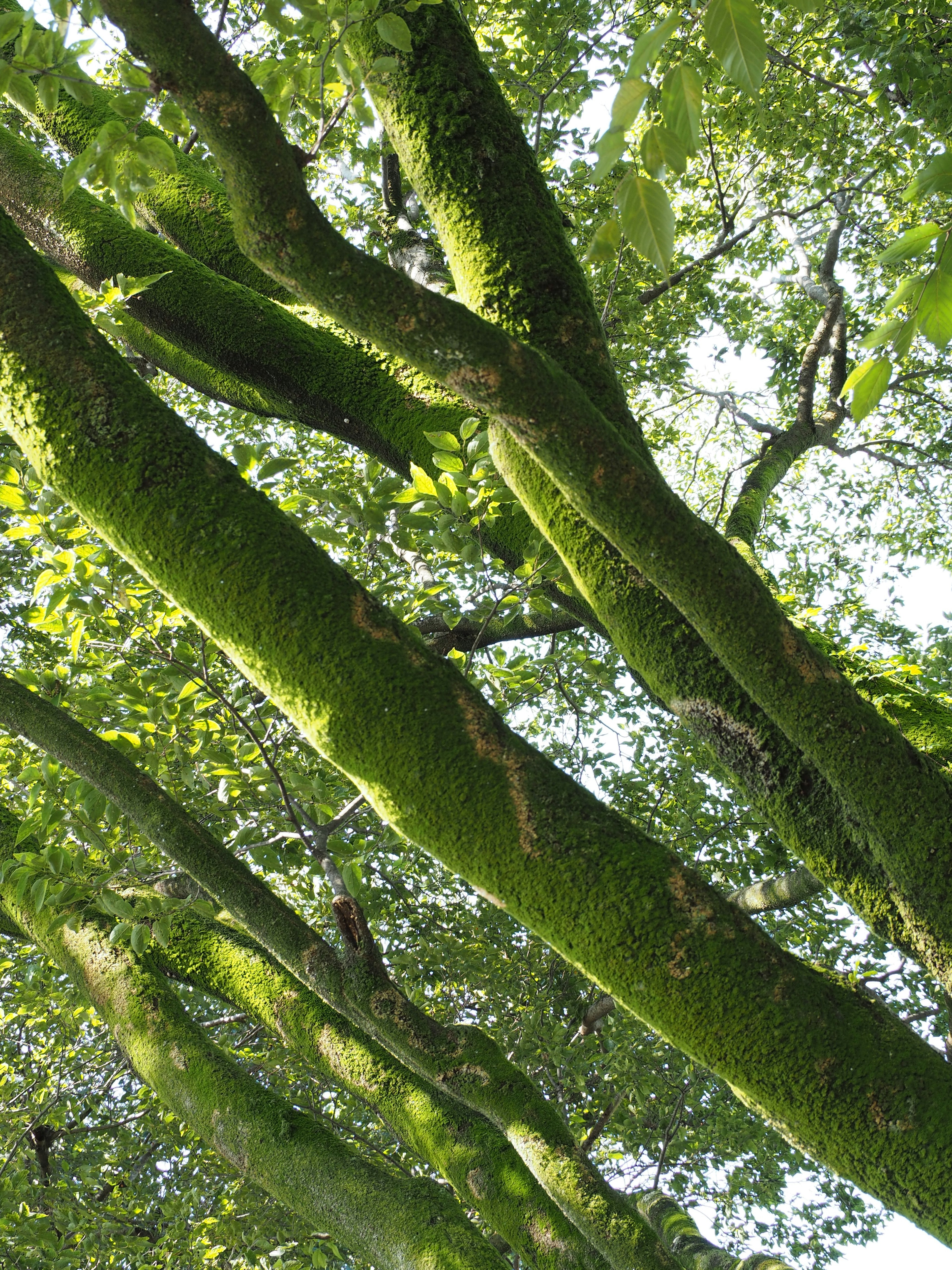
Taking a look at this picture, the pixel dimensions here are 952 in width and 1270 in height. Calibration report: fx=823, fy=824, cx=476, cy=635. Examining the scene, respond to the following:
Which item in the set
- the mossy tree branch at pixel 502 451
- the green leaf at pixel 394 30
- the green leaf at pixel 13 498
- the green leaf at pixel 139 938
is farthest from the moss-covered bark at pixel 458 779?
the green leaf at pixel 139 938

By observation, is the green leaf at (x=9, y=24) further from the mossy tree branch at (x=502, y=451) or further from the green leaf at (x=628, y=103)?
the green leaf at (x=628, y=103)

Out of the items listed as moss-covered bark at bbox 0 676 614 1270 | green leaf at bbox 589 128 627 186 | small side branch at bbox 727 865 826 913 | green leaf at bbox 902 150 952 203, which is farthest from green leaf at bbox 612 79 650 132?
small side branch at bbox 727 865 826 913

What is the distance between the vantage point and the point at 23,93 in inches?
82.6

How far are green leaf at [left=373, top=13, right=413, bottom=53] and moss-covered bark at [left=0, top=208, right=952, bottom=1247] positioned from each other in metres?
1.08

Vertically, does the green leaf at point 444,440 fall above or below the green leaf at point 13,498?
above

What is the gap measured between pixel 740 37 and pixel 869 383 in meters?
0.51

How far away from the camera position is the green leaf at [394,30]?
211 centimetres

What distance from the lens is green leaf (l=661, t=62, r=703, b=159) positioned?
1.16m

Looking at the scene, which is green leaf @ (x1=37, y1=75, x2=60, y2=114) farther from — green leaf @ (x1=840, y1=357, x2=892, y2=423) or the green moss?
green leaf @ (x1=840, y1=357, x2=892, y2=423)

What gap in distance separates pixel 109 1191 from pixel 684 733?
578 cm

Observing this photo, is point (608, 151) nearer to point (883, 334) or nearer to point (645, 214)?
point (645, 214)

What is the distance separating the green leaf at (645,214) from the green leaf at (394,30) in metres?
1.25

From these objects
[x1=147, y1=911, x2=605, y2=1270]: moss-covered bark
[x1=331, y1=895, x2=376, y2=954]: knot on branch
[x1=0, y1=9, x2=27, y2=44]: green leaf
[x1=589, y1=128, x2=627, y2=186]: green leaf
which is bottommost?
[x1=147, y1=911, x2=605, y2=1270]: moss-covered bark

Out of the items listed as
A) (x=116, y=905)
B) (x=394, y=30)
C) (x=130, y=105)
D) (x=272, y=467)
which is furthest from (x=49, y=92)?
(x=116, y=905)
